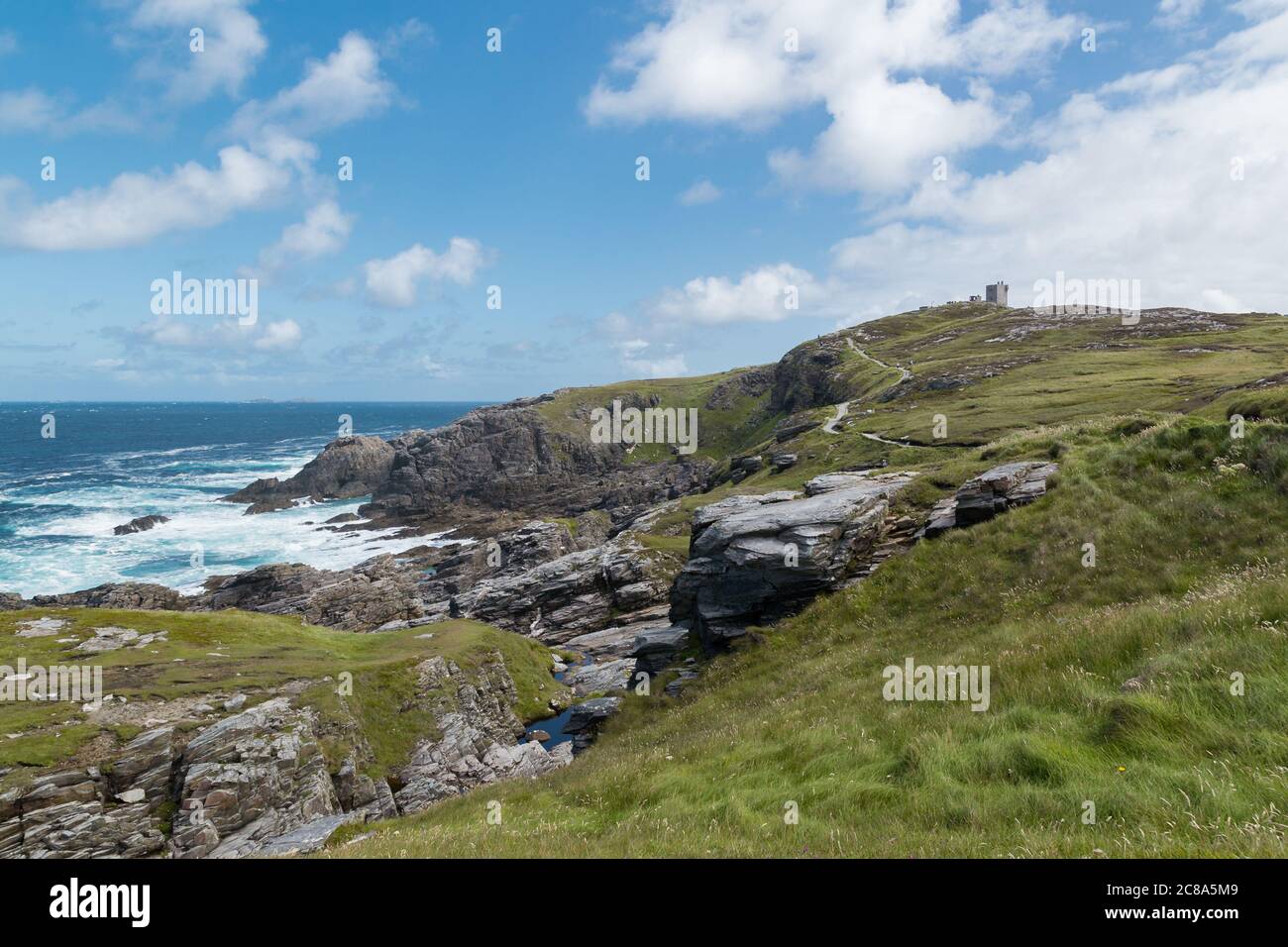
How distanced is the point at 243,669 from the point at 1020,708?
38716mm

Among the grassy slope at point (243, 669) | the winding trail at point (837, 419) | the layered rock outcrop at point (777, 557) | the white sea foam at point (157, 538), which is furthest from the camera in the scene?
the winding trail at point (837, 419)

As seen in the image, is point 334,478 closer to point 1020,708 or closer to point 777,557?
point 777,557

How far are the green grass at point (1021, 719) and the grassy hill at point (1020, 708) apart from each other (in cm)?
5

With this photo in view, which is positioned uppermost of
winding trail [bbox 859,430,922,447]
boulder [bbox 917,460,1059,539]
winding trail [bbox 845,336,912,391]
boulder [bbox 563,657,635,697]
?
winding trail [bbox 845,336,912,391]

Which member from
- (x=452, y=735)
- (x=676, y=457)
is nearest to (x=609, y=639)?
(x=452, y=735)

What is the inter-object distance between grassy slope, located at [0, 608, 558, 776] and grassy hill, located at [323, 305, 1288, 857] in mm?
16246

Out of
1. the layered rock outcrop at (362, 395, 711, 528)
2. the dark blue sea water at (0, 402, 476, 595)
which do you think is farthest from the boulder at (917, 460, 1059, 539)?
the dark blue sea water at (0, 402, 476, 595)

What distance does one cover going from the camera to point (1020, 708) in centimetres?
1106

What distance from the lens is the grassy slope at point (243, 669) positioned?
26.6 metres

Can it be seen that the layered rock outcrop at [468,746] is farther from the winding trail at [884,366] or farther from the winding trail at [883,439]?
the winding trail at [884,366]

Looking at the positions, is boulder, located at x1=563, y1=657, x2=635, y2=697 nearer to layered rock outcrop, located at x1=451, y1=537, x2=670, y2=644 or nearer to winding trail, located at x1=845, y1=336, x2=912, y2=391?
layered rock outcrop, located at x1=451, y1=537, x2=670, y2=644

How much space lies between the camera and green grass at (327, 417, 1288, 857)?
758cm

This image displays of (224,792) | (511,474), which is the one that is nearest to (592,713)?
(224,792)

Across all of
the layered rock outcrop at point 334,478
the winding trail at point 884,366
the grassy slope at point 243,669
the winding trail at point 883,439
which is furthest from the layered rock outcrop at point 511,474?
the grassy slope at point 243,669
